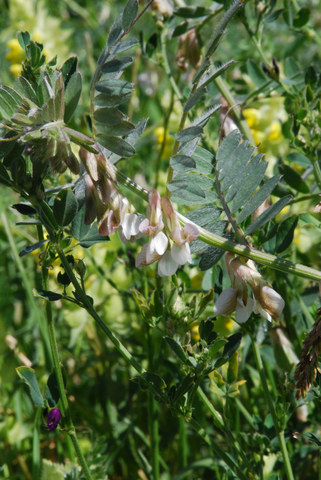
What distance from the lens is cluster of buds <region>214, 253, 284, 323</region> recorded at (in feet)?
1.94

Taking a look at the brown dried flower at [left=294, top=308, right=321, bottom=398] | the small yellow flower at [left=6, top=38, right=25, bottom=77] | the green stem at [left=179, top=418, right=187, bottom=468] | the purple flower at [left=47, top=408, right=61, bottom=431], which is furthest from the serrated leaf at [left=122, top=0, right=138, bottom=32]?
the small yellow flower at [left=6, top=38, right=25, bottom=77]

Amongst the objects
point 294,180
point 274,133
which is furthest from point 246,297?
point 274,133

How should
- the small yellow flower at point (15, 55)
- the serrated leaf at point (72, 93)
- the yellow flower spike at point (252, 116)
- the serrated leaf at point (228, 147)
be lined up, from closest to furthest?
the serrated leaf at point (72, 93) < the serrated leaf at point (228, 147) < the yellow flower spike at point (252, 116) < the small yellow flower at point (15, 55)

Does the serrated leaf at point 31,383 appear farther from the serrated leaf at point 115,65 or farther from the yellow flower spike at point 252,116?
the yellow flower spike at point 252,116

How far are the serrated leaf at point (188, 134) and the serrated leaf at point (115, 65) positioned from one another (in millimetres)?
88

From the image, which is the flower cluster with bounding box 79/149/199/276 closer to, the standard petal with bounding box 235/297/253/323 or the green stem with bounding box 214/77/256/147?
the standard petal with bounding box 235/297/253/323

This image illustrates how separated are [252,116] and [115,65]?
789 mm

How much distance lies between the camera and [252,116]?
132 cm

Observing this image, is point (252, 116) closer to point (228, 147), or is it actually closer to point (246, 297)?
point (228, 147)

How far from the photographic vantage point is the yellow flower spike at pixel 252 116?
1.30 metres

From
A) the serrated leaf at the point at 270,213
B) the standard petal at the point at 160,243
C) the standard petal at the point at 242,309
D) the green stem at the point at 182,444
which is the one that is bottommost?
the green stem at the point at 182,444

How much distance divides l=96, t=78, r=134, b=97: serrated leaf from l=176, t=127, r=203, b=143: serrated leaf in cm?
7

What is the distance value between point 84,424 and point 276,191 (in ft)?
2.08

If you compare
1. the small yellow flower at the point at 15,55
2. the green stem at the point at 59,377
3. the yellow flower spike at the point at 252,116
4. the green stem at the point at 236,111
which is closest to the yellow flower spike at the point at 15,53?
the small yellow flower at the point at 15,55
